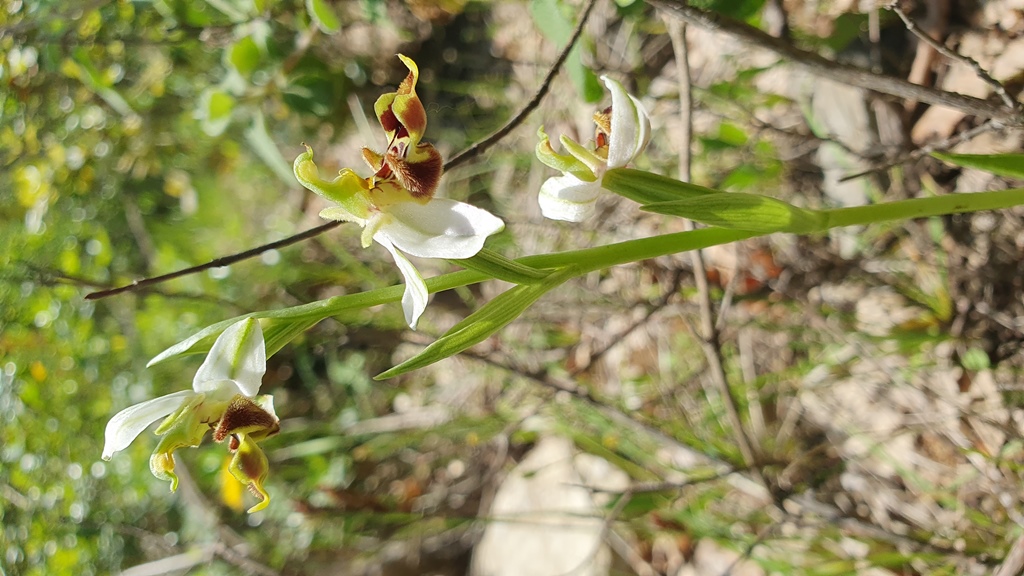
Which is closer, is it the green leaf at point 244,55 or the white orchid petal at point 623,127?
the white orchid petal at point 623,127

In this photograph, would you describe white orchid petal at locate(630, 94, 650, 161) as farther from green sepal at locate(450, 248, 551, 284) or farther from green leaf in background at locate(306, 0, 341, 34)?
green leaf in background at locate(306, 0, 341, 34)

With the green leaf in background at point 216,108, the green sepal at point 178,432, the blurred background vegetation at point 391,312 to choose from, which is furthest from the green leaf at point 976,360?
the green leaf in background at point 216,108

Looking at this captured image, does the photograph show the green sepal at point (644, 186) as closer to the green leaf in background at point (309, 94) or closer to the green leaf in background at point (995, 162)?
the green leaf in background at point (995, 162)

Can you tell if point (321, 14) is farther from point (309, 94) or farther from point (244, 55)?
point (309, 94)

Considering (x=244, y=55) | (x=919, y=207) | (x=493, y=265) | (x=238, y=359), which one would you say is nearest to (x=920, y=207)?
(x=919, y=207)

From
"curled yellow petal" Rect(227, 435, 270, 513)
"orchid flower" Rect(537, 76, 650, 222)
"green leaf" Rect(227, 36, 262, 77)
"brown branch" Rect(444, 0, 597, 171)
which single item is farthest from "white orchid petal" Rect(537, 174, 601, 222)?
"green leaf" Rect(227, 36, 262, 77)

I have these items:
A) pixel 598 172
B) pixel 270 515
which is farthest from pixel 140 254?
pixel 598 172

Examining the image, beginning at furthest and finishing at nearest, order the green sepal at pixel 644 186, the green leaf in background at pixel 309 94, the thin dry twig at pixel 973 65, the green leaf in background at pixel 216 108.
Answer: the green leaf in background at pixel 309 94
the green leaf in background at pixel 216 108
the thin dry twig at pixel 973 65
the green sepal at pixel 644 186
